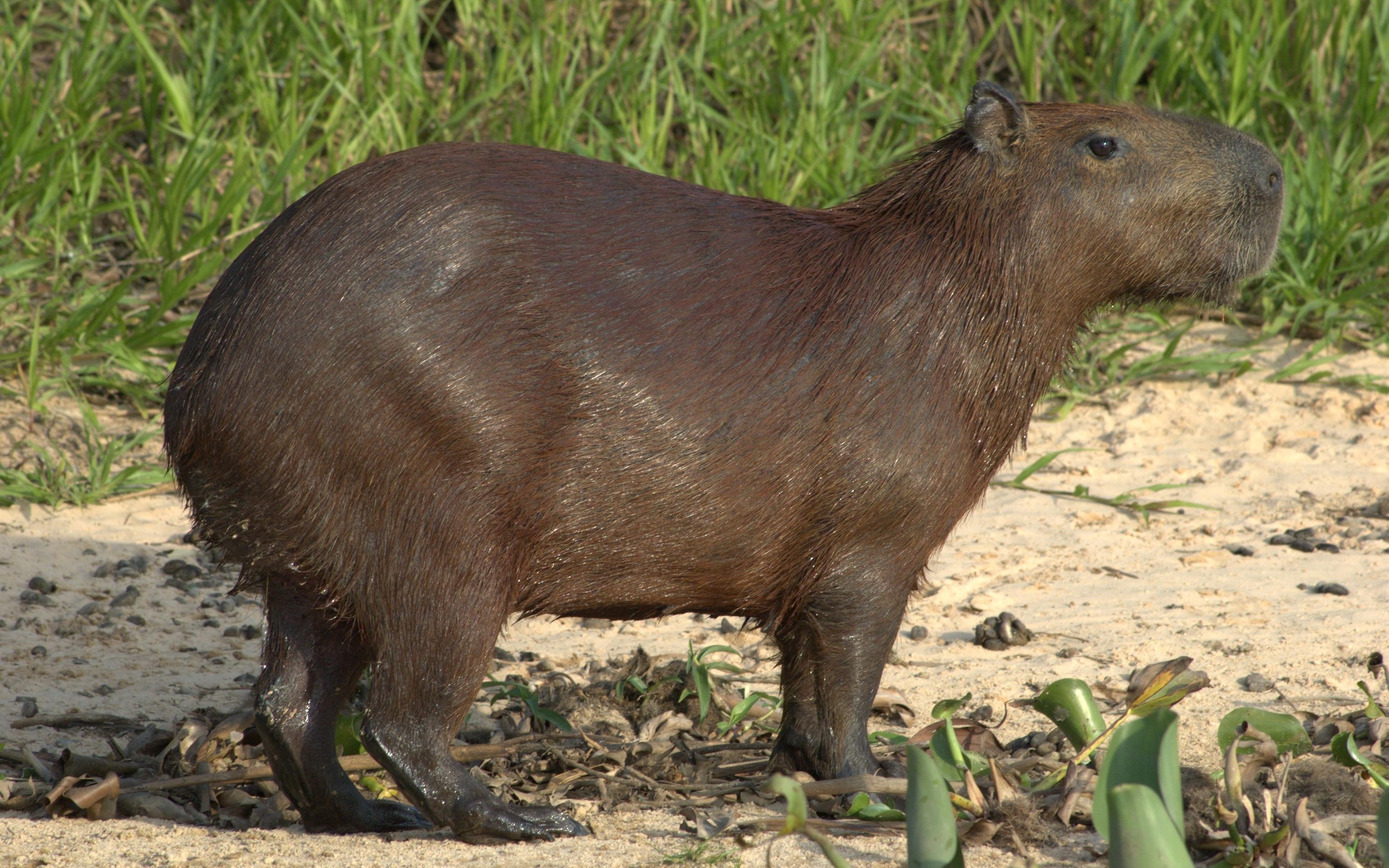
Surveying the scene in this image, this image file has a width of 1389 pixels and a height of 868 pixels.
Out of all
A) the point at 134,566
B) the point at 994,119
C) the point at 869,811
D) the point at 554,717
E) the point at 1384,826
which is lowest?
the point at 134,566

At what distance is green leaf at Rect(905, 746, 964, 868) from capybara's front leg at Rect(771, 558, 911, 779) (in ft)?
2.66

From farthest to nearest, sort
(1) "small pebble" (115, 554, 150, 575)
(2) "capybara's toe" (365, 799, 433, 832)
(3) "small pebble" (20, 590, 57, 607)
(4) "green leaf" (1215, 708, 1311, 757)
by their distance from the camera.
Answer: (1) "small pebble" (115, 554, 150, 575)
(3) "small pebble" (20, 590, 57, 607)
(2) "capybara's toe" (365, 799, 433, 832)
(4) "green leaf" (1215, 708, 1311, 757)

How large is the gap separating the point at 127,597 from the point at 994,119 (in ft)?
8.98

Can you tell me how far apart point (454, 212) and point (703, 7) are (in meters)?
3.90

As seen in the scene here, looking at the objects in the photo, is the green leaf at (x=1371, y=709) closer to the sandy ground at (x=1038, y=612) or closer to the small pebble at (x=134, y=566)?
the sandy ground at (x=1038, y=612)

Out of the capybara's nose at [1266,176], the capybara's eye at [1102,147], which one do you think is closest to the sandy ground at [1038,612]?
the capybara's nose at [1266,176]

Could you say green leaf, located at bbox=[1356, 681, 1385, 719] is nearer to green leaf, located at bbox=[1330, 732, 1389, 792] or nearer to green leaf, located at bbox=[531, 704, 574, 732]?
green leaf, located at bbox=[1330, 732, 1389, 792]

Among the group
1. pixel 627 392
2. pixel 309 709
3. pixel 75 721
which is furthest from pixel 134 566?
pixel 627 392

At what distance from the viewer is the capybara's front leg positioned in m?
3.04

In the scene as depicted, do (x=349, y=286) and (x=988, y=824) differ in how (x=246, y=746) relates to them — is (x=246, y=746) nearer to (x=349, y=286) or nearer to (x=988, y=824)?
(x=349, y=286)

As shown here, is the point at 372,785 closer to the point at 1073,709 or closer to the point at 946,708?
the point at 946,708

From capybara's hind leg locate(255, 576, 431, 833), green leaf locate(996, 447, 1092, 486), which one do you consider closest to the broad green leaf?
capybara's hind leg locate(255, 576, 431, 833)

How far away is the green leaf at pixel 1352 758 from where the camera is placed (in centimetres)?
287

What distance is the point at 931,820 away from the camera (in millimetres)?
2234
